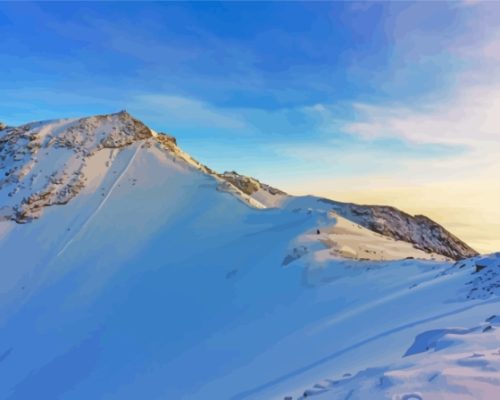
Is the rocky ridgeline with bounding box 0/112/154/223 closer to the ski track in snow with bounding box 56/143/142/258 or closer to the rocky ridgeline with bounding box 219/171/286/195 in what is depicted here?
the ski track in snow with bounding box 56/143/142/258

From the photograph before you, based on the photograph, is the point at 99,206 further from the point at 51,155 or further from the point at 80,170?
the point at 51,155

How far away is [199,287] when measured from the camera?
25.2 m

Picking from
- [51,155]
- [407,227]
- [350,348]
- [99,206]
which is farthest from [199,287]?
[407,227]

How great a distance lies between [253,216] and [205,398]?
2099cm

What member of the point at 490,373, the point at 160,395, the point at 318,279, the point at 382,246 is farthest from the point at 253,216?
the point at 490,373

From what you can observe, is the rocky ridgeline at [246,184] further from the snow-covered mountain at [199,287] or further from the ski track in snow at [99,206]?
the ski track in snow at [99,206]

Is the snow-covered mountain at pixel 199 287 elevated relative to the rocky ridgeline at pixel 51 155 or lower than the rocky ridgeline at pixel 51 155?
lower

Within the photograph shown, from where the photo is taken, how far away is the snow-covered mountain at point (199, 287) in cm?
937

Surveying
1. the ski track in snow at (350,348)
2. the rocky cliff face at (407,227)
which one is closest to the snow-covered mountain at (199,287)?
the ski track in snow at (350,348)

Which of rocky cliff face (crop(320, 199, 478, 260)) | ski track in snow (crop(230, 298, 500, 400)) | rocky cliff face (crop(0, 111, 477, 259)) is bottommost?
ski track in snow (crop(230, 298, 500, 400))

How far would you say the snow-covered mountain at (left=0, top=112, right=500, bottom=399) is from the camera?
9.37 m

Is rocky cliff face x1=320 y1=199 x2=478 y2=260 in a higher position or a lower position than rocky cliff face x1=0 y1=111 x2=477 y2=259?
lower

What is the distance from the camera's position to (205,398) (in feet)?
42.9

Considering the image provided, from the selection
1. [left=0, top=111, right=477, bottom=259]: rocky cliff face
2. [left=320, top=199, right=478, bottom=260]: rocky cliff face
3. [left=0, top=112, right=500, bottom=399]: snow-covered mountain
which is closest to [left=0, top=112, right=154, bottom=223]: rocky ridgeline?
[left=0, top=111, right=477, bottom=259]: rocky cliff face
